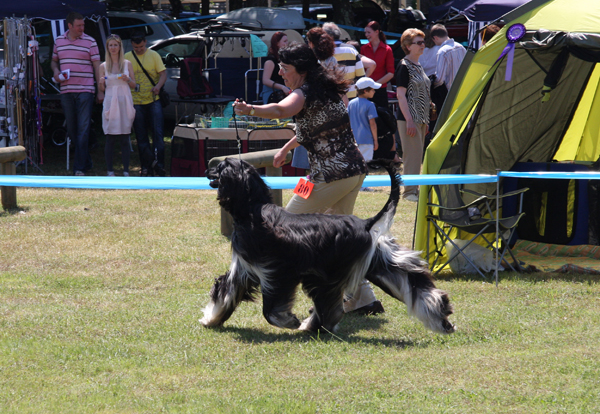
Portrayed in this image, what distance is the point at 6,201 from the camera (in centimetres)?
761

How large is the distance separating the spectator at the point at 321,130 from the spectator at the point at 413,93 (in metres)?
3.81

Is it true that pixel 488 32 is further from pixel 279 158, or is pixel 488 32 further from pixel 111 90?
pixel 111 90

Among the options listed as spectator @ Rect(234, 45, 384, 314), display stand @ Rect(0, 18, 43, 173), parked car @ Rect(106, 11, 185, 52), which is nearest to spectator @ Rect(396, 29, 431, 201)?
spectator @ Rect(234, 45, 384, 314)

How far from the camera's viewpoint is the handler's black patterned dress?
162 inches

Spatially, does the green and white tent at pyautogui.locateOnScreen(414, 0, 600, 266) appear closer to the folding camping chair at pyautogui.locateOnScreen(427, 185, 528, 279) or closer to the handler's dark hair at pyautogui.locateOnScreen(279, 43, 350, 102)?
the folding camping chair at pyautogui.locateOnScreen(427, 185, 528, 279)

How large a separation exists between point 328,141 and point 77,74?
6.27 meters

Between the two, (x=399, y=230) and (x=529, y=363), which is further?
(x=399, y=230)

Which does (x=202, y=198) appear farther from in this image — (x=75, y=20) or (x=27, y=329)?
(x=27, y=329)

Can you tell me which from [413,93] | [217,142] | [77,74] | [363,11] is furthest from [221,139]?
[363,11]

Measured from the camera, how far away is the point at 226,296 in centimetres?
403

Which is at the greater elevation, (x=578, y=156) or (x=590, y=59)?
(x=590, y=59)

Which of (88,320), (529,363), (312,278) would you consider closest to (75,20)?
(88,320)

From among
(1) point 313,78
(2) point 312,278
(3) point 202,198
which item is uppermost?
(1) point 313,78

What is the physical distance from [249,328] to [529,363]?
1593mm
